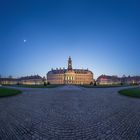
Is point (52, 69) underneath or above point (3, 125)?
above

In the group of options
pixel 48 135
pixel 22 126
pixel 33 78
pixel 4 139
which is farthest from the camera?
pixel 33 78

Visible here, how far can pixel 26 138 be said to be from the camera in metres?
4.39

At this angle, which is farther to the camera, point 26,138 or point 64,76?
point 64,76

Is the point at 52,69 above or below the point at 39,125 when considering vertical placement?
above

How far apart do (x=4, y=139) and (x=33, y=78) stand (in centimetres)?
16106

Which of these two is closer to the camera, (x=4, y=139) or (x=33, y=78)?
(x=4, y=139)

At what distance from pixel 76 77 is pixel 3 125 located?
136830mm

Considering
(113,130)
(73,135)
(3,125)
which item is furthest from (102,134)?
(3,125)

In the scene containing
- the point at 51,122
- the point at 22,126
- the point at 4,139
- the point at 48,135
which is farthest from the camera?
the point at 51,122

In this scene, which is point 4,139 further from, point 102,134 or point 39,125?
point 102,134

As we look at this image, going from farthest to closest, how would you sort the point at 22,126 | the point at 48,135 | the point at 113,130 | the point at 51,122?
the point at 51,122
the point at 22,126
the point at 113,130
the point at 48,135

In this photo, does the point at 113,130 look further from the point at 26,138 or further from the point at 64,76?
the point at 64,76

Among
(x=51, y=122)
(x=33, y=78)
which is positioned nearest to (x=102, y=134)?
(x=51, y=122)

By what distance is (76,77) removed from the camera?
466ft
